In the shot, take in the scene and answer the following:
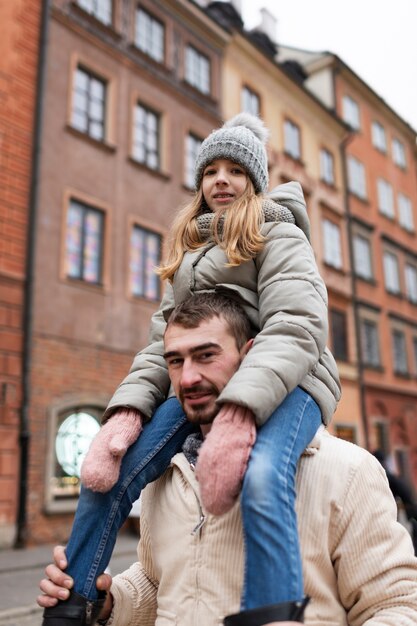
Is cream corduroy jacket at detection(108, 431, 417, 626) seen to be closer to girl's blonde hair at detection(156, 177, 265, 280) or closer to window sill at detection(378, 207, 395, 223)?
girl's blonde hair at detection(156, 177, 265, 280)

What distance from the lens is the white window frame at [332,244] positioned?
74.6ft

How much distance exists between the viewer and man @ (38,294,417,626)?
1.78m

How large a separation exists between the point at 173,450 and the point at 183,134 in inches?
590

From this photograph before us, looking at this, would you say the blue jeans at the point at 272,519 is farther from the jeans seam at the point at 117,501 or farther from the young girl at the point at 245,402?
the jeans seam at the point at 117,501

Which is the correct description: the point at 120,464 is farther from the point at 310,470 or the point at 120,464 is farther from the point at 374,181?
the point at 374,181

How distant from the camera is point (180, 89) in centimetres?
1645

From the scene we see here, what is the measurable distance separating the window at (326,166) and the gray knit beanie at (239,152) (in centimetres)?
2112

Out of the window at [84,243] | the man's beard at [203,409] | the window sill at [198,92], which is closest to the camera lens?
the man's beard at [203,409]

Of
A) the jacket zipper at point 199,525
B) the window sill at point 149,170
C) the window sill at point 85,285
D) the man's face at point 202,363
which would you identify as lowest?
the jacket zipper at point 199,525

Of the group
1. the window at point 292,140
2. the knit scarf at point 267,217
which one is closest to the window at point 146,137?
the window at point 292,140

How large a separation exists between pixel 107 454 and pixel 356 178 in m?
25.4

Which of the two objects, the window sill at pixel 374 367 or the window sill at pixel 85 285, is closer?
the window sill at pixel 85 285

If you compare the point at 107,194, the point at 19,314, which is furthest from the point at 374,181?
the point at 19,314

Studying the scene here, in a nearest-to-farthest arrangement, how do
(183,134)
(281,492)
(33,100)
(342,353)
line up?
(281,492)
(33,100)
(183,134)
(342,353)
